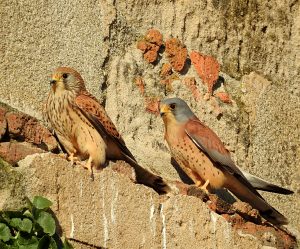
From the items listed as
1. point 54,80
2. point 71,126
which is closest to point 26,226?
point 71,126

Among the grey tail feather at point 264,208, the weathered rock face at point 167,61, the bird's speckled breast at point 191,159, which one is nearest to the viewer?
the weathered rock face at point 167,61

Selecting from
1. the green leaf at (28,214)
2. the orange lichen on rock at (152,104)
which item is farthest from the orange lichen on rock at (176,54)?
the green leaf at (28,214)

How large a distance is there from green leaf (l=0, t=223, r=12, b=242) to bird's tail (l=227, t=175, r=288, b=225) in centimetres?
245

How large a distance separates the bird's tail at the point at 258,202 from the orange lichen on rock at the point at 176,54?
0.95m

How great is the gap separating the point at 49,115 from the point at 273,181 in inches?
77.6

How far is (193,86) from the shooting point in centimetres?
801

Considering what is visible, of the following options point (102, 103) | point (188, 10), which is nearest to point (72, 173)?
point (102, 103)

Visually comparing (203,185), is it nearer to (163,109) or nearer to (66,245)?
(163,109)

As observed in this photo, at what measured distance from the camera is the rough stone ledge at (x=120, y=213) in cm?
597

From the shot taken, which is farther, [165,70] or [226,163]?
[165,70]

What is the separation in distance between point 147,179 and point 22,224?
4.60 feet

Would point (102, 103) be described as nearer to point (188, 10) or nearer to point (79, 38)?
point (79, 38)

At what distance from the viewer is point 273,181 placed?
8062mm

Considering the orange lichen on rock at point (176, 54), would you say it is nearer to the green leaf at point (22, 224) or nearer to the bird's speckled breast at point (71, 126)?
the bird's speckled breast at point (71, 126)
